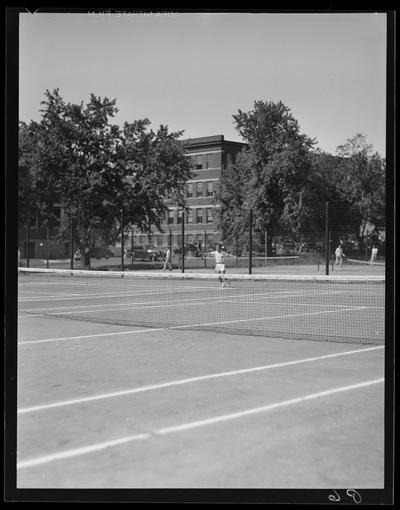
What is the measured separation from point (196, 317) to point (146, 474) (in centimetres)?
1052

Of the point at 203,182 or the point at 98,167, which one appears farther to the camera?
the point at 203,182

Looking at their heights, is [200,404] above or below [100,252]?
below

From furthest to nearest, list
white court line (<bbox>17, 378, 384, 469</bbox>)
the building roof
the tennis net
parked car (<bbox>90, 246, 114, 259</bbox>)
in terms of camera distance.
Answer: the building roof → parked car (<bbox>90, 246, 114, 259</bbox>) → the tennis net → white court line (<bbox>17, 378, 384, 469</bbox>)

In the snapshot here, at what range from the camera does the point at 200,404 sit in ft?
20.3

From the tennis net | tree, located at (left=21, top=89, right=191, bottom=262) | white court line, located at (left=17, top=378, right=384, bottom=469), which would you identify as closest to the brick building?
tree, located at (left=21, top=89, right=191, bottom=262)

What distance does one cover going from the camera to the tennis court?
4.35 meters

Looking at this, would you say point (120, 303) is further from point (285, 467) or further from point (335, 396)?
point (285, 467)

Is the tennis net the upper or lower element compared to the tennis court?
lower

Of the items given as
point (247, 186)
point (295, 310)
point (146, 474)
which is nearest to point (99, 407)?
point (146, 474)

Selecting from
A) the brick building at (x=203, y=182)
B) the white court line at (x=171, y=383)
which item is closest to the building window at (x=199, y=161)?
the brick building at (x=203, y=182)

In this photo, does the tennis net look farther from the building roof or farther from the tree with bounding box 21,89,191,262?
the building roof

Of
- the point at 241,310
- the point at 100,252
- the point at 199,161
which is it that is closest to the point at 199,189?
the point at 199,161

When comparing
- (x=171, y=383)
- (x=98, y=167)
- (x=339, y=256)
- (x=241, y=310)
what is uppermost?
(x=98, y=167)

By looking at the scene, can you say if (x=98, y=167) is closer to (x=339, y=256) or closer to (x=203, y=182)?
(x=339, y=256)
